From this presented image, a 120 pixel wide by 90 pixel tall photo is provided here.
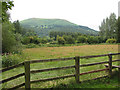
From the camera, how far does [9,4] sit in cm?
537

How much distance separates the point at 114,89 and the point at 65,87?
2176mm

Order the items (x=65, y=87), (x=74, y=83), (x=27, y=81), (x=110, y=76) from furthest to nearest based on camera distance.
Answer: (x=110, y=76)
(x=74, y=83)
(x=65, y=87)
(x=27, y=81)

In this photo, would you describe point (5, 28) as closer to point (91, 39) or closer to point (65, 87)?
point (65, 87)

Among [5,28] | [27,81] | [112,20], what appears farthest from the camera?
[112,20]

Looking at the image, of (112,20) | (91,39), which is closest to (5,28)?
(112,20)

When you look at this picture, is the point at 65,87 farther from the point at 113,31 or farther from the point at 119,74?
the point at 113,31

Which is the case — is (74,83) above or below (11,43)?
below

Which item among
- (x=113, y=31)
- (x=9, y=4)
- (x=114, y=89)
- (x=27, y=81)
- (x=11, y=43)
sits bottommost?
(x=114, y=89)

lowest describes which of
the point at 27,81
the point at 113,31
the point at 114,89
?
the point at 114,89

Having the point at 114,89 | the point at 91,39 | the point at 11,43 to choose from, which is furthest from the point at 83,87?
the point at 91,39

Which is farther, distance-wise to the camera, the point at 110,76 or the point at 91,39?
the point at 91,39

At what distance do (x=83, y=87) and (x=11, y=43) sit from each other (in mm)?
18150

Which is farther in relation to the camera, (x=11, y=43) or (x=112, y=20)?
(x=112, y=20)

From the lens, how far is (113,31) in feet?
216
